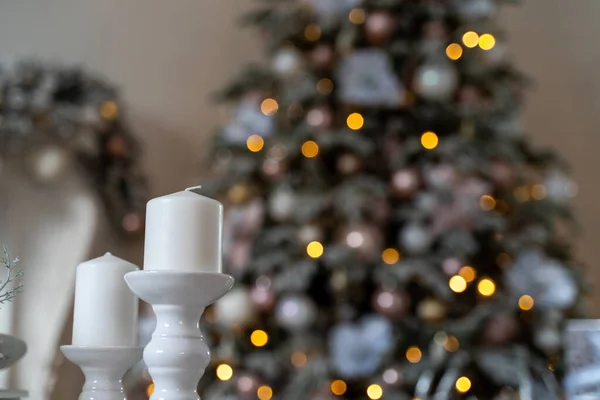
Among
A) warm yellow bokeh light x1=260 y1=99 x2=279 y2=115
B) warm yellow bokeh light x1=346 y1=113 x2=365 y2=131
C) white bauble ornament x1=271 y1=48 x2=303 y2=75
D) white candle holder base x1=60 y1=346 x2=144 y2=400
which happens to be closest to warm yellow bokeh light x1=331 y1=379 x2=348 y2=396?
warm yellow bokeh light x1=346 y1=113 x2=365 y2=131

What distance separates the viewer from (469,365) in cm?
228

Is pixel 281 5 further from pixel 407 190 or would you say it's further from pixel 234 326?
pixel 234 326

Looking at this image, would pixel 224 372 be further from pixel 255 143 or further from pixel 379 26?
pixel 379 26

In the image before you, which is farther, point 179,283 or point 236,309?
point 236,309

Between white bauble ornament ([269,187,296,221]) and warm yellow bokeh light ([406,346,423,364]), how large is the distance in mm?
589

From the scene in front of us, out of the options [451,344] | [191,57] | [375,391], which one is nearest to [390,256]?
[451,344]

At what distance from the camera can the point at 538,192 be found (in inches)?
99.8

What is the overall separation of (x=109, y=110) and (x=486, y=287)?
156 cm

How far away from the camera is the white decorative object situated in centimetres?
62

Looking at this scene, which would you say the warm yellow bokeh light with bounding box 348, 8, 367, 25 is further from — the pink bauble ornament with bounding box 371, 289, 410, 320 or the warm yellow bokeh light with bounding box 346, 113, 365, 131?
the pink bauble ornament with bounding box 371, 289, 410, 320

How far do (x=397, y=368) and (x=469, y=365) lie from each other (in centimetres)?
22

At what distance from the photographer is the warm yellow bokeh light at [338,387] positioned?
2348 mm

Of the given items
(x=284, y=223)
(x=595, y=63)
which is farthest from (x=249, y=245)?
(x=595, y=63)

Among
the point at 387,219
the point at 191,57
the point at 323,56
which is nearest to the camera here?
the point at 387,219
